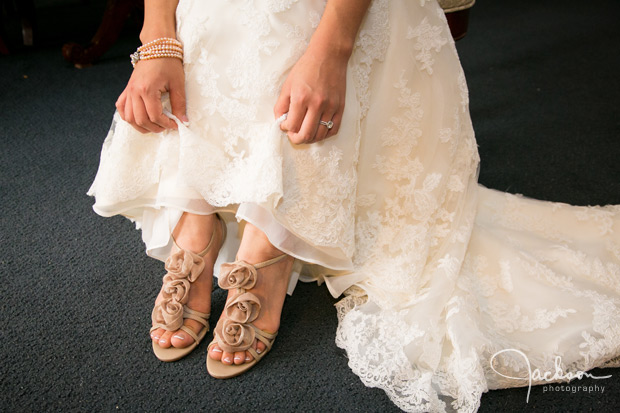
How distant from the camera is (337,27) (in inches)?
32.4

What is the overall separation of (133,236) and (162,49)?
480 millimetres

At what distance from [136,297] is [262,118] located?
453mm

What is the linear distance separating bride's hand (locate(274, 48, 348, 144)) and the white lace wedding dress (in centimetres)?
3

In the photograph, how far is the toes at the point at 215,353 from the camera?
2.82ft

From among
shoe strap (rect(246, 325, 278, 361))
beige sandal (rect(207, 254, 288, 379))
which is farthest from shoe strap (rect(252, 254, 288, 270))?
shoe strap (rect(246, 325, 278, 361))

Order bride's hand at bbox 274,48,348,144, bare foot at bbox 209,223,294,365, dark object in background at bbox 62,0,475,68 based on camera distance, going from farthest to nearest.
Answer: dark object in background at bbox 62,0,475,68
bare foot at bbox 209,223,294,365
bride's hand at bbox 274,48,348,144

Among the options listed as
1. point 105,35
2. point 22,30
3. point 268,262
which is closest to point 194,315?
point 268,262

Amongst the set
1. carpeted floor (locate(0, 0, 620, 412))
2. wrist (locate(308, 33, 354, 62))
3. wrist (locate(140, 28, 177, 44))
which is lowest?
carpeted floor (locate(0, 0, 620, 412))

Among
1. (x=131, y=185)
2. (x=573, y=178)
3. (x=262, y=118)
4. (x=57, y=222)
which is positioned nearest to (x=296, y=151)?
(x=262, y=118)

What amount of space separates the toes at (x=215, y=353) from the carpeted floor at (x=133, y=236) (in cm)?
3

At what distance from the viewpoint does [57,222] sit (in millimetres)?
1218

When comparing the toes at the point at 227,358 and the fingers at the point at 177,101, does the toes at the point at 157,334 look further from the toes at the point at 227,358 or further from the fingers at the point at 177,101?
the fingers at the point at 177,101

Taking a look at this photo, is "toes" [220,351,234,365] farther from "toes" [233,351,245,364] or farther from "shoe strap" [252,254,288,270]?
"shoe strap" [252,254,288,270]

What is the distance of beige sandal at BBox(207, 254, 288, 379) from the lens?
85 cm
